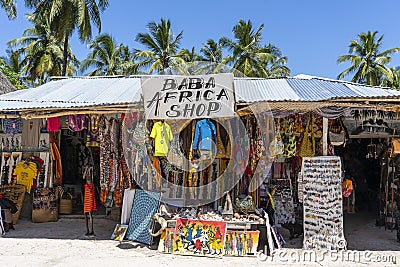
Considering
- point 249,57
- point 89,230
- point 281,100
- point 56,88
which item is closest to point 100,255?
point 89,230

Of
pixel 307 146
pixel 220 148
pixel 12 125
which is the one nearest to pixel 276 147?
pixel 307 146

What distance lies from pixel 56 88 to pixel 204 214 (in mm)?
3969

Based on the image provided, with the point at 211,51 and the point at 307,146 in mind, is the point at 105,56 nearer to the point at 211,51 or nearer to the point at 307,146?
the point at 211,51

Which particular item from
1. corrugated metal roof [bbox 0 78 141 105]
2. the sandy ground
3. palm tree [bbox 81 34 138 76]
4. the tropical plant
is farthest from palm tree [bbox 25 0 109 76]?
the tropical plant

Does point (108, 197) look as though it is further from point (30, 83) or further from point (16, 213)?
point (30, 83)

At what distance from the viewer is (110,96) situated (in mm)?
6367

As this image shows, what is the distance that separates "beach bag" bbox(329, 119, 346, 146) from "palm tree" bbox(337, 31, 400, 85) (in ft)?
57.7

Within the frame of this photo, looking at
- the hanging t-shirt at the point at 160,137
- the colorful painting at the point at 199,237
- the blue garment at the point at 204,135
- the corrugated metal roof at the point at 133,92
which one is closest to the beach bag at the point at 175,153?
the hanging t-shirt at the point at 160,137

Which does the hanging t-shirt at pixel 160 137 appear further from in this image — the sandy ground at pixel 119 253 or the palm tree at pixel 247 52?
the palm tree at pixel 247 52

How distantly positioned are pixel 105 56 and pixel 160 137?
18159mm

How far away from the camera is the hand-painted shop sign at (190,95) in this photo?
209 inches

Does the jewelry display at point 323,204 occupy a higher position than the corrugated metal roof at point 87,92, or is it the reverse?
the corrugated metal roof at point 87,92

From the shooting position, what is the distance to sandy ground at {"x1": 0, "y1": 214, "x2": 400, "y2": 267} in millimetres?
4730

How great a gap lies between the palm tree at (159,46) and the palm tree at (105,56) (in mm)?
3538
